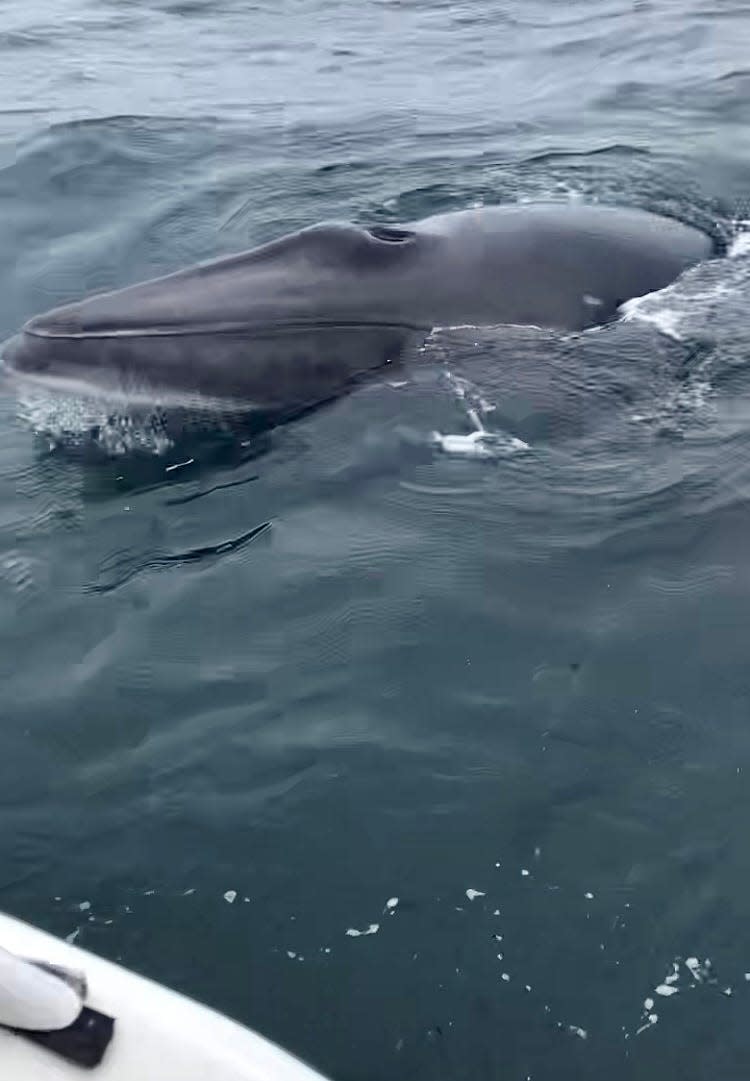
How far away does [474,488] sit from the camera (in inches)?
376

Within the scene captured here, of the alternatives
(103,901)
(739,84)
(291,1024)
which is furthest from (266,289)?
(739,84)

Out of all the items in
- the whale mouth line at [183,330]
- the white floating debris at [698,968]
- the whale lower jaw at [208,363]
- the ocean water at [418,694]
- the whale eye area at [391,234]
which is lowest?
the white floating debris at [698,968]

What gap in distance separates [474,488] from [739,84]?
12.0 meters

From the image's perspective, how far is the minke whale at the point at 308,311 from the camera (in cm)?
973

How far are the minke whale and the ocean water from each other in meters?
0.23

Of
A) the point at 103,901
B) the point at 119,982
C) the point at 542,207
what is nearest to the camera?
the point at 119,982

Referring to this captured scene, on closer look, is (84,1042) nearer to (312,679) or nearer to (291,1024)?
(291,1024)

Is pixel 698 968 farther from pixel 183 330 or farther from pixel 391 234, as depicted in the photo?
pixel 391 234

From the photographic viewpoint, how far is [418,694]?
7938mm

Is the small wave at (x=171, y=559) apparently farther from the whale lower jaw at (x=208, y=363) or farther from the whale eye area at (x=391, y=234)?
the whale eye area at (x=391, y=234)

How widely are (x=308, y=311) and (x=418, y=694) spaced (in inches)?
128

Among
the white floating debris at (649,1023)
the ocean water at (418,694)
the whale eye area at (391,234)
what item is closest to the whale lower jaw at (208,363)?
the ocean water at (418,694)

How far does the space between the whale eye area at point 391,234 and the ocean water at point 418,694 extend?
2.79ft

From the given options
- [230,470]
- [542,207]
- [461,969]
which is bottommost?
[461,969]
